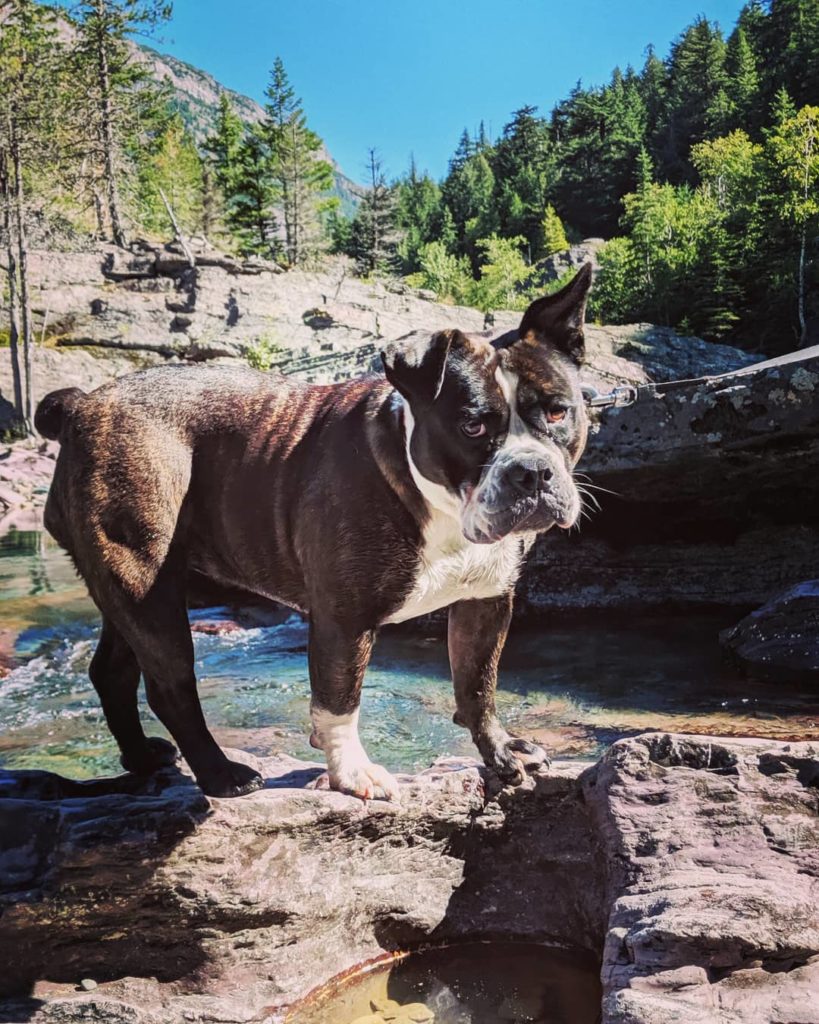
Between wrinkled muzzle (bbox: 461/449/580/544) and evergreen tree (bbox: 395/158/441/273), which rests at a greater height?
evergreen tree (bbox: 395/158/441/273)

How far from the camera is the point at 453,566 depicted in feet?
9.30

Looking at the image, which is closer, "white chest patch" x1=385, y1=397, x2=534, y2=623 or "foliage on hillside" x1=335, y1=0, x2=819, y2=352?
"white chest patch" x1=385, y1=397, x2=534, y2=623

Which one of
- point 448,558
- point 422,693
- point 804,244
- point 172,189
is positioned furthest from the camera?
point 172,189

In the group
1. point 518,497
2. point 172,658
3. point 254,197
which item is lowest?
point 172,658

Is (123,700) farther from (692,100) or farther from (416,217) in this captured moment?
(416,217)

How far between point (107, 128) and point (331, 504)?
123ft

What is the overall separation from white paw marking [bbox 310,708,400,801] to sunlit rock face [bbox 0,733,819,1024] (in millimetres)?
65

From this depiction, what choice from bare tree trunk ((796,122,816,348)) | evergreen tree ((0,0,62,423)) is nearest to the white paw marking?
evergreen tree ((0,0,62,423))

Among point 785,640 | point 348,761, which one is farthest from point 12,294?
point 348,761

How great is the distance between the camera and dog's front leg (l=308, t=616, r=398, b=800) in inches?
113

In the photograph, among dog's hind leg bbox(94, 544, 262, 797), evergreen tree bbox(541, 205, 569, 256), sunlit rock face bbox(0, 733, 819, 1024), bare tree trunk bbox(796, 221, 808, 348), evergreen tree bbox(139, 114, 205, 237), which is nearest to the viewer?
sunlit rock face bbox(0, 733, 819, 1024)

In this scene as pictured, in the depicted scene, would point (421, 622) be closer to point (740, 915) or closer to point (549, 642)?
point (549, 642)

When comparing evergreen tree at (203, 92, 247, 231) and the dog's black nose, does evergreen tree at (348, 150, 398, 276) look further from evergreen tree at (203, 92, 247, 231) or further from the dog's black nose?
the dog's black nose

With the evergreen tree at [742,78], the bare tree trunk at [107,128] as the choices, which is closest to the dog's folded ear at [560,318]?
the bare tree trunk at [107,128]
